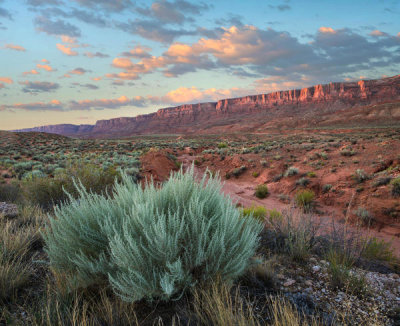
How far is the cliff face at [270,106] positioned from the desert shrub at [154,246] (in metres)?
103

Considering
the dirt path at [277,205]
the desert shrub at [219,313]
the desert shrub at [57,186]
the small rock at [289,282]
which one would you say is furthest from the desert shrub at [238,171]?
the desert shrub at [219,313]

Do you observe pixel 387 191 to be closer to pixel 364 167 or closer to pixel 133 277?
pixel 364 167

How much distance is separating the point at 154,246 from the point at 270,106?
5679 inches

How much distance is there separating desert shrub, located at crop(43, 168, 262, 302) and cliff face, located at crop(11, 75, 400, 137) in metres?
103

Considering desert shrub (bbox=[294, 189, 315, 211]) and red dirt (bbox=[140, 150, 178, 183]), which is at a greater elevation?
red dirt (bbox=[140, 150, 178, 183])

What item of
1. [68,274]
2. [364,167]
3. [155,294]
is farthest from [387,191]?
[68,274]

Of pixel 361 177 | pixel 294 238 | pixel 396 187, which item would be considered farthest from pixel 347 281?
pixel 361 177

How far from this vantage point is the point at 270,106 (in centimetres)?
Result: 13662

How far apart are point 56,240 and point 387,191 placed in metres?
10.1

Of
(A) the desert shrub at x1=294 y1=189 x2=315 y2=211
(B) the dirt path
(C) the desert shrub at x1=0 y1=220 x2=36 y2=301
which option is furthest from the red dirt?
(C) the desert shrub at x1=0 y1=220 x2=36 y2=301

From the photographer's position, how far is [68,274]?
2549 millimetres

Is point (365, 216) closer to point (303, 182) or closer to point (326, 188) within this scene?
point (326, 188)

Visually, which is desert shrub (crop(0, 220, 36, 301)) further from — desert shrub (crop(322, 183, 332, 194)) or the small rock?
desert shrub (crop(322, 183, 332, 194))

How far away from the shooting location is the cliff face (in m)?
110
